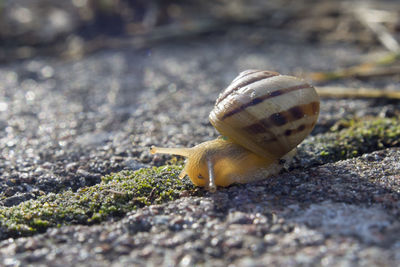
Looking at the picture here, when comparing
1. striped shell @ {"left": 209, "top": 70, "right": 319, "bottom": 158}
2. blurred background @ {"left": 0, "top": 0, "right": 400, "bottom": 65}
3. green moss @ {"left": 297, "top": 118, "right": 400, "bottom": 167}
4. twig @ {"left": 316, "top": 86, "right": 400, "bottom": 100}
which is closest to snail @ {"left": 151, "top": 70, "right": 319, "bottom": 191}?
striped shell @ {"left": 209, "top": 70, "right": 319, "bottom": 158}

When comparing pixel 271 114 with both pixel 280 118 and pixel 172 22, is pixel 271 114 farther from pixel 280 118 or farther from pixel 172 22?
pixel 172 22

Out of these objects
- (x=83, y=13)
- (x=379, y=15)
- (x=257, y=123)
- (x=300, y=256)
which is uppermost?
(x=83, y=13)

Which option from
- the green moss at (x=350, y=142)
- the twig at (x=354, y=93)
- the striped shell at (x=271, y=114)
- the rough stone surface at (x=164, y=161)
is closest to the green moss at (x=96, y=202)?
the rough stone surface at (x=164, y=161)

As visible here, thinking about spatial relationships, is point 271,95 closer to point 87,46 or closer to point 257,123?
point 257,123

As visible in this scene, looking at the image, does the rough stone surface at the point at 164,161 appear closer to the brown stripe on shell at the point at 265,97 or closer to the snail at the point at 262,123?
the snail at the point at 262,123

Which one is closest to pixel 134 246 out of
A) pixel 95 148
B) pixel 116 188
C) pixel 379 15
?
pixel 116 188

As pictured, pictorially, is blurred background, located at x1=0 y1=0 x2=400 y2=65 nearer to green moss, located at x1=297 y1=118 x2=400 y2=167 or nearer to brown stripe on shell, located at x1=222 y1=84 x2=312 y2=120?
A: green moss, located at x1=297 y1=118 x2=400 y2=167
